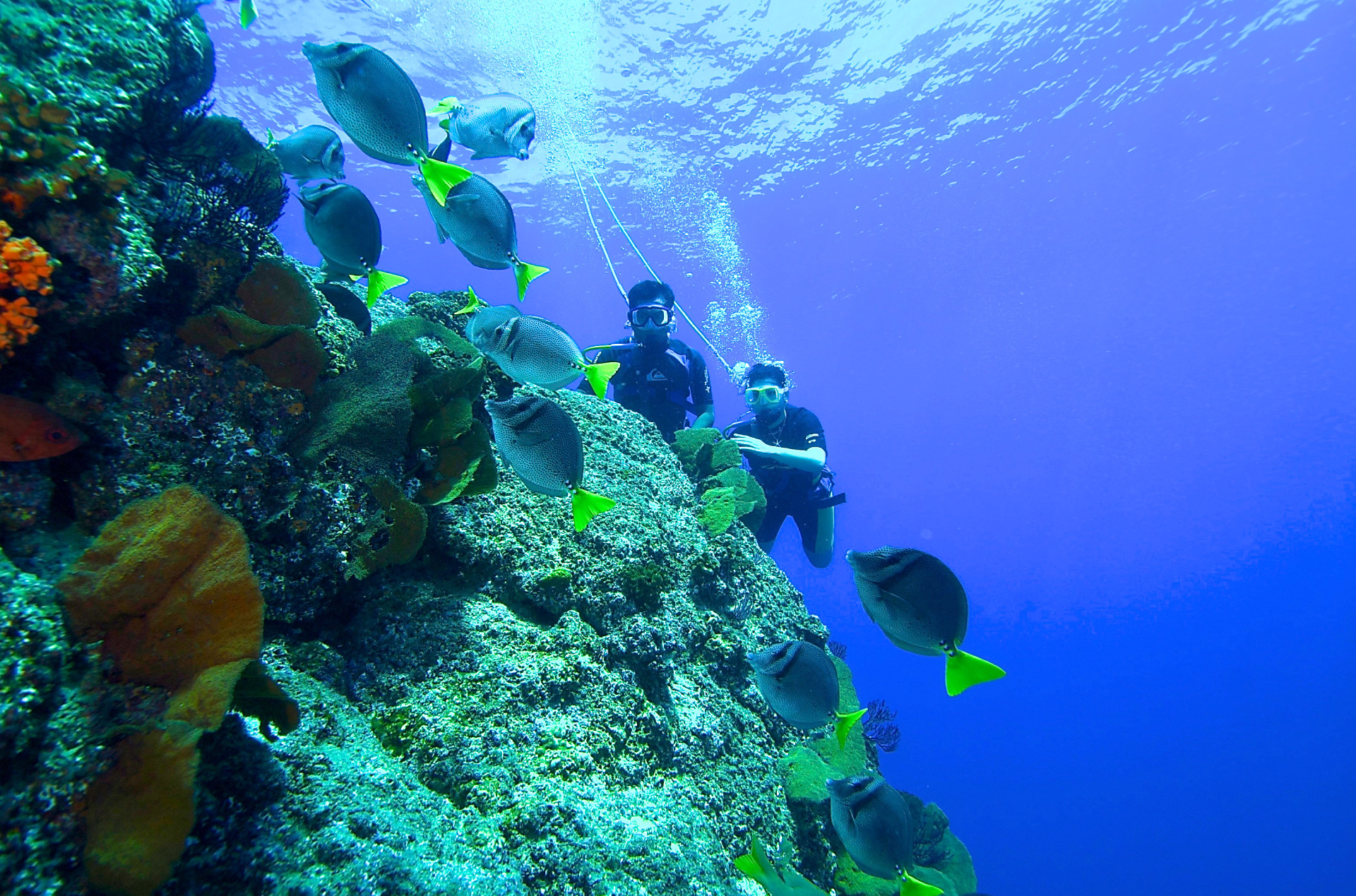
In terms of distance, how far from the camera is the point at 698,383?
7.39 meters

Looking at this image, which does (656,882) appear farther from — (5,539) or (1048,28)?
(1048,28)

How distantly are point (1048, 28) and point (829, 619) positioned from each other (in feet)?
216

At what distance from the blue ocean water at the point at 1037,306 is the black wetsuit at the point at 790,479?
19305mm

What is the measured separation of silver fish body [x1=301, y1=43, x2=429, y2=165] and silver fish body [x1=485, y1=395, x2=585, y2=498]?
0.91m

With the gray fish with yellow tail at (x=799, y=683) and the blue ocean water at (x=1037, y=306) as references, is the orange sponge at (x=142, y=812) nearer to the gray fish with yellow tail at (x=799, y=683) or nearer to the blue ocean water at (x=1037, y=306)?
the gray fish with yellow tail at (x=799, y=683)

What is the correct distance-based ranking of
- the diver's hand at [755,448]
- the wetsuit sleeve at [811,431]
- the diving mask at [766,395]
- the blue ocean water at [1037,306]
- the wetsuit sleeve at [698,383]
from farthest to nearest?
1. the blue ocean water at [1037,306]
2. the wetsuit sleeve at [811,431]
3. the diving mask at [766,395]
4. the wetsuit sleeve at [698,383]
5. the diver's hand at [755,448]

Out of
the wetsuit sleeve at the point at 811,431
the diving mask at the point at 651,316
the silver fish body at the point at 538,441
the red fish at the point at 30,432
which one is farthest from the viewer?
the wetsuit sleeve at the point at 811,431

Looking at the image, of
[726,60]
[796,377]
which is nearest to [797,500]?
[726,60]

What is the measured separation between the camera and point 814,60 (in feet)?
74.6

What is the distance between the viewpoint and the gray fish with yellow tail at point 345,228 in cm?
217

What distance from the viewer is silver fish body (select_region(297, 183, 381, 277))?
2.17 metres

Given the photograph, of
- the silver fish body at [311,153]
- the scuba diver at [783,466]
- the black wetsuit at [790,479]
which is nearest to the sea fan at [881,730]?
the scuba diver at [783,466]

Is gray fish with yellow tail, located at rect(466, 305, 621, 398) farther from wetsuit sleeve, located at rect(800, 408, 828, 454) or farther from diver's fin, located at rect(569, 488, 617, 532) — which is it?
wetsuit sleeve, located at rect(800, 408, 828, 454)

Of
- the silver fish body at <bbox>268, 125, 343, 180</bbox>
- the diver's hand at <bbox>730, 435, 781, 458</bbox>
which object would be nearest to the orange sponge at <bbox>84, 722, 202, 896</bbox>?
the silver fish body at <bbox>268, 125, 343, 180</bbox>
